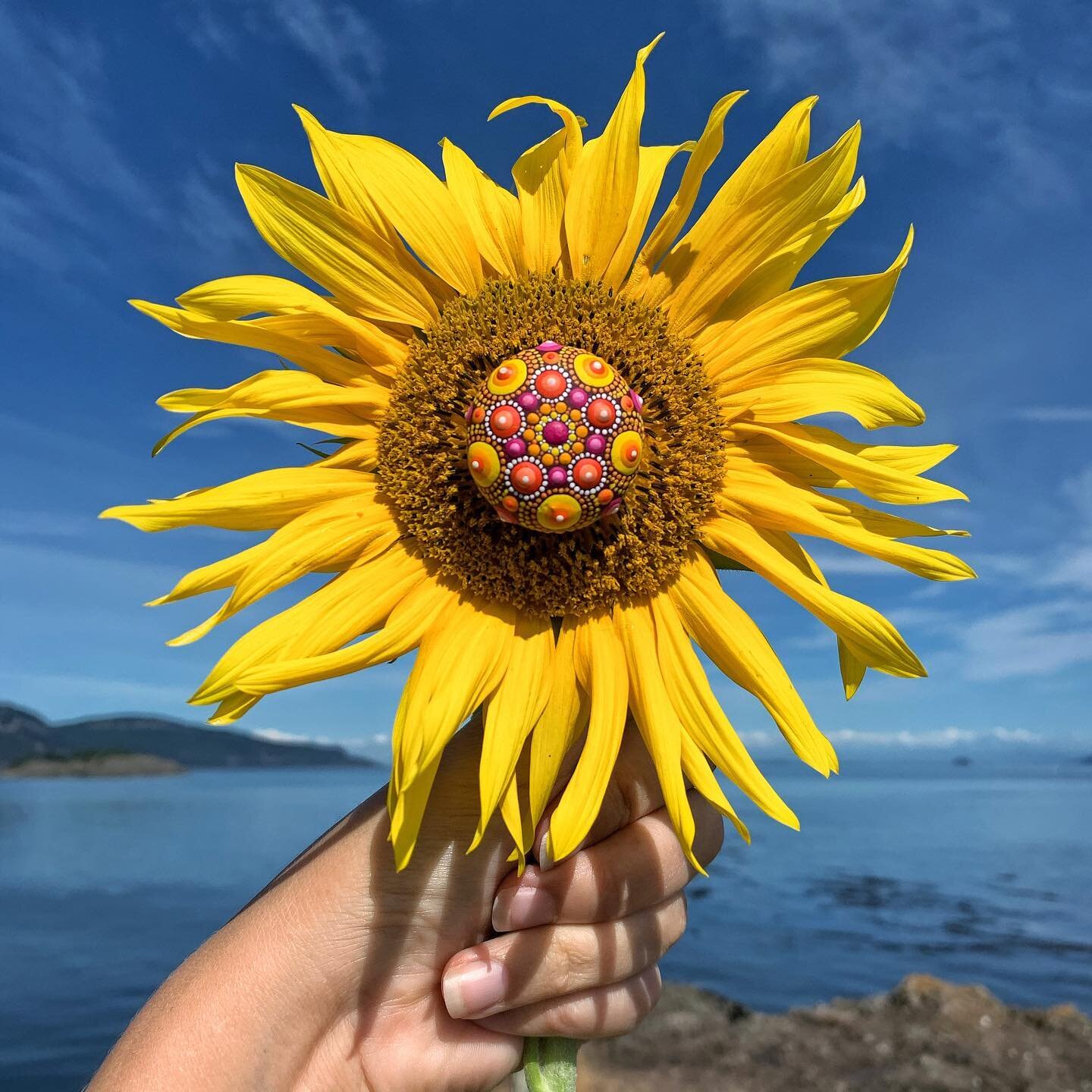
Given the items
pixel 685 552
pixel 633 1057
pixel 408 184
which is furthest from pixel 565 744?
pixel 633 1057

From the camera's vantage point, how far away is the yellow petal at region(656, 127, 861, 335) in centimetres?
211

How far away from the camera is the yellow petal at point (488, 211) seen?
2.21 metres

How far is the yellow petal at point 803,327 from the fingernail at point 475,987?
1660 mm

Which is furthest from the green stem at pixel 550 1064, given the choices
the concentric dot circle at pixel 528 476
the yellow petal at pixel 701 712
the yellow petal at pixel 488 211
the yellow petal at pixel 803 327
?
the yellow petal at pixel 488 211

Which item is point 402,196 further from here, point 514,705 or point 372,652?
point 514,705

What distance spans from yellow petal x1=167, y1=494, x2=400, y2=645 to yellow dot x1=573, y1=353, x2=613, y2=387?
60 centimetres

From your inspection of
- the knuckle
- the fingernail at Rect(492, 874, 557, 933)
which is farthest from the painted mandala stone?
the knuckle

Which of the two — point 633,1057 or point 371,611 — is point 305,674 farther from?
point 633,1057

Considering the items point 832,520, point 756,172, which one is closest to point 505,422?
point 832,520

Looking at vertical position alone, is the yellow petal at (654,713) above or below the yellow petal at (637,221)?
below

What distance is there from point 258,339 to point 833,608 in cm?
150

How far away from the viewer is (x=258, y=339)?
2.15 m

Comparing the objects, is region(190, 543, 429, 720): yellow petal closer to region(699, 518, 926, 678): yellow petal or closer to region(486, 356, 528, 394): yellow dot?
region(486, 356, 528, 394): yellow dot

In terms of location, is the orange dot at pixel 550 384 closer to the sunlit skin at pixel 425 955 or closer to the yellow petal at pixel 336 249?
the yellow petal at pixel 336 249
